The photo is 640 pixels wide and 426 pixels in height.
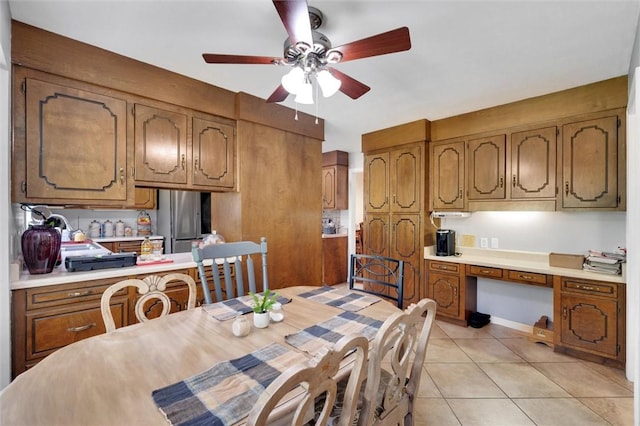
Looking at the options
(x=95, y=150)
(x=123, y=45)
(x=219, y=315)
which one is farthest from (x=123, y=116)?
(x=219, y=315)

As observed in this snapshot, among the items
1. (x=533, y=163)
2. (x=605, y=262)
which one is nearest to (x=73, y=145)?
(x=533, y=163)

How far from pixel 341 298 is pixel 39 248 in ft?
6.92

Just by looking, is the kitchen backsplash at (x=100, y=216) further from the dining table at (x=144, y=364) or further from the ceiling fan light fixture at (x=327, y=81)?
the ceiling fan light fixture at (x=327, y=81)

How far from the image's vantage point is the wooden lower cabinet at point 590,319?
2.43 meters

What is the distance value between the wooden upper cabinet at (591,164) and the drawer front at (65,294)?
401cm

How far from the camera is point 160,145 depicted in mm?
2537

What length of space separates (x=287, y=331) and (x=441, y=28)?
203 cm

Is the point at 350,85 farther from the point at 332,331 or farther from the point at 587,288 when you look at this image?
the point at 587,288

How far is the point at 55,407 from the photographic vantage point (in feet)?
2.78

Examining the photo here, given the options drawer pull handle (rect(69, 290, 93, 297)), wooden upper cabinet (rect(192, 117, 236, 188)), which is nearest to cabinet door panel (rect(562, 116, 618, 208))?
wooden upper cabinet (rect(192, 117, 236, 188))

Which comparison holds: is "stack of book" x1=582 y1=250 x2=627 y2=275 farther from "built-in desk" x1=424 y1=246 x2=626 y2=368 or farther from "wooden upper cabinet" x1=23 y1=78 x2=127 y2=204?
"wooden upper cabinet" x1=23 y1=78 x2=127 y2=204

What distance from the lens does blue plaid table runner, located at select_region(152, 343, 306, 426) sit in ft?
2.69

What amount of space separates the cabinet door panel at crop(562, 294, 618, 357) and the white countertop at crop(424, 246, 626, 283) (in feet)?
0.67

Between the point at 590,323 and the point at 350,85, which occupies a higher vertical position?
the point at 350,85
